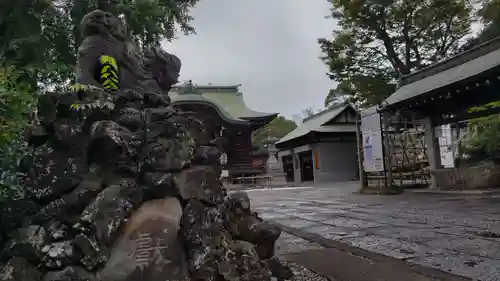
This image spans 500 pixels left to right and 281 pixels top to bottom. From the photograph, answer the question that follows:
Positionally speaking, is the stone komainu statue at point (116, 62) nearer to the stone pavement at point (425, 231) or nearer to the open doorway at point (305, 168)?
the stone pavement at point (425, 231)

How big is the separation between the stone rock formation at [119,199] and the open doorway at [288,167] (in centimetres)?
2349

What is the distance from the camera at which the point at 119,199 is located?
226 centimetres

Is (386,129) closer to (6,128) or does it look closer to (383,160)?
(383,160)

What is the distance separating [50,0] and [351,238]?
4.53 metres

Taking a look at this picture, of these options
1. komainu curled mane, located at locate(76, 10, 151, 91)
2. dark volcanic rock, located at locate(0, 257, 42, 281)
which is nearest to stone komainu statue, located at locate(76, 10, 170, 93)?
komainu curled mane, located at locate(76, 10, 151, 91)

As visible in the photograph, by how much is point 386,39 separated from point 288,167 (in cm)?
1184

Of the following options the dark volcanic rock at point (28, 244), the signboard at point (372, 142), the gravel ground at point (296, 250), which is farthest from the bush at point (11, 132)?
the signboard at point (372, 142)

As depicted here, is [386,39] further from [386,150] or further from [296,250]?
[296,250]

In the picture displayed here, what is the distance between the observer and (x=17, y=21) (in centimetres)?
453

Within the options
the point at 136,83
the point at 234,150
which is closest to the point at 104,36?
the point at 136,83

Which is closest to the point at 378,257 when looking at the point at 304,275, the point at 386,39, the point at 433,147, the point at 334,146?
the point at 304,275

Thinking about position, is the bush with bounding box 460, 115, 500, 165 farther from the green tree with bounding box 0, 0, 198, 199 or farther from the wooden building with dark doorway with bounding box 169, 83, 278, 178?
the wooden building with dark doorway with bounding box 169, 83, 278, 178

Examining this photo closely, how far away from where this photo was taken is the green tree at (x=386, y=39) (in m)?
16.7

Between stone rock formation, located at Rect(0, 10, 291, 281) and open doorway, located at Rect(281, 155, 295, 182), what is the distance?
23490 mm
